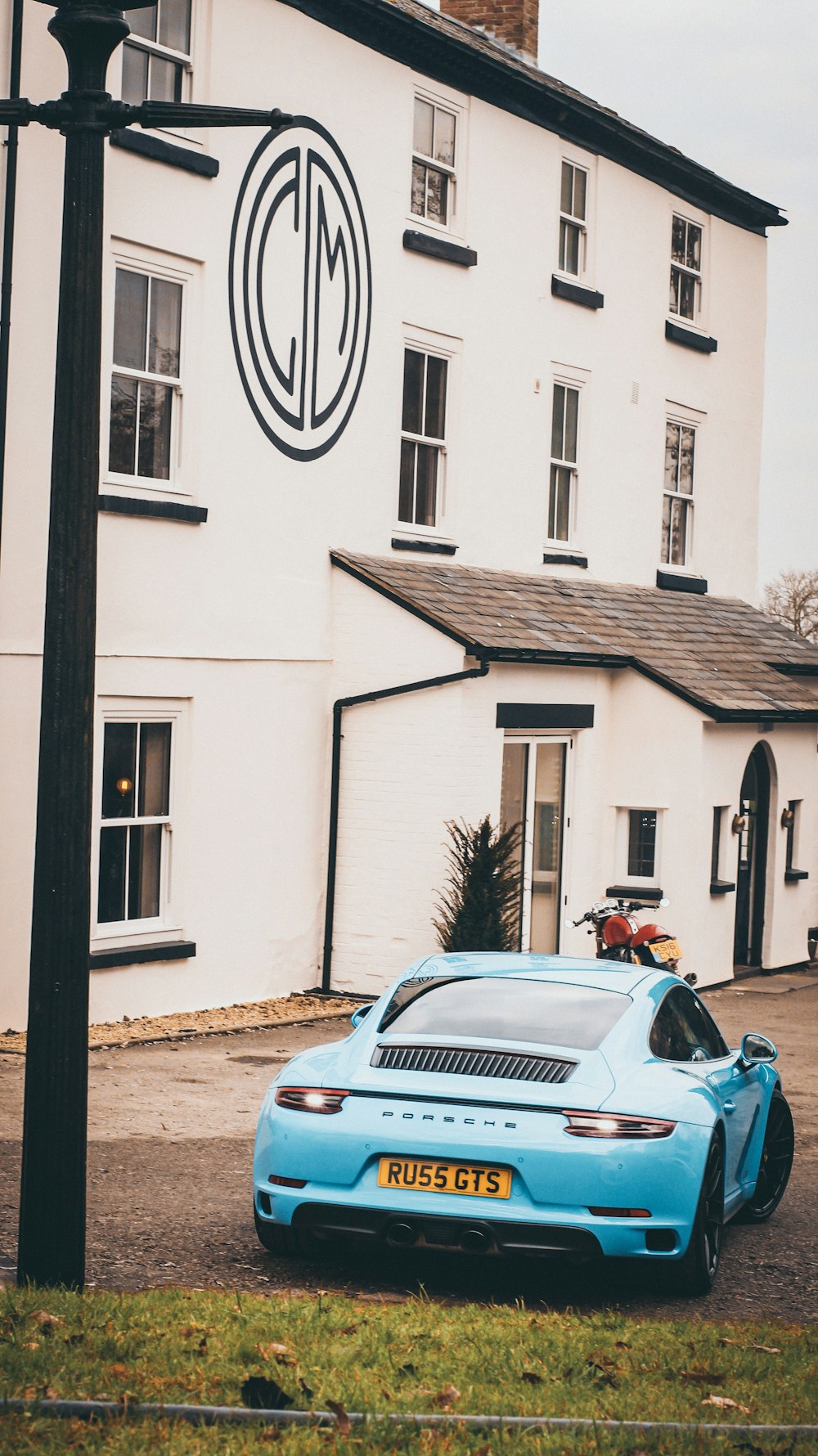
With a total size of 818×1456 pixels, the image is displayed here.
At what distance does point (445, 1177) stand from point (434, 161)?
1283 cm

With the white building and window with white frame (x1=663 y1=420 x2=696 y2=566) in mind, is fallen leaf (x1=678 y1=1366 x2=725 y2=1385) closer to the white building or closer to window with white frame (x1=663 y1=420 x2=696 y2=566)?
the white building

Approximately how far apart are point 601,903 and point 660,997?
6121mm

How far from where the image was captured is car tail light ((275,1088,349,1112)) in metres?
6.96

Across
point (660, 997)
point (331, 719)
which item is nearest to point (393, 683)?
point (331, 719)

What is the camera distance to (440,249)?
1712 cm

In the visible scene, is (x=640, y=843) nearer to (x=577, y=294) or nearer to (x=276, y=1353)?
(x=577, y=294)

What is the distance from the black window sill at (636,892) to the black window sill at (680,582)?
16.6 feet

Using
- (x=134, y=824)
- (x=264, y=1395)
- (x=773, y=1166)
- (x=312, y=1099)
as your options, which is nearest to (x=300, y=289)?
(x=134, y=824)

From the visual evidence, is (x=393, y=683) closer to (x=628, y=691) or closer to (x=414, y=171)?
(x=628, y=691)

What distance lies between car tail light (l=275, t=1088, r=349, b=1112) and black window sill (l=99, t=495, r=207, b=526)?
6.86 m

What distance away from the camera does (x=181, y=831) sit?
561 inches

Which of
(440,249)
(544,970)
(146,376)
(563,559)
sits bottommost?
(544,970)

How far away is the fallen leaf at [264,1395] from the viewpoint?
5164 millimetres

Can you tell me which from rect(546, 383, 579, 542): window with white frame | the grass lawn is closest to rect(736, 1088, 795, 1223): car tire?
the grass lawn
